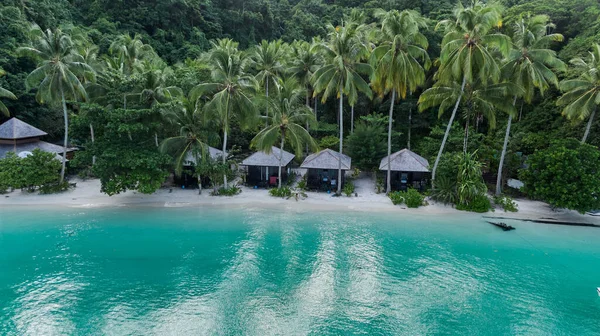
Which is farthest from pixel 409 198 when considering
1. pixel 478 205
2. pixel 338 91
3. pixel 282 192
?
pixel 338 91

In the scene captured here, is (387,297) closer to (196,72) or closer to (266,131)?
(266,131)

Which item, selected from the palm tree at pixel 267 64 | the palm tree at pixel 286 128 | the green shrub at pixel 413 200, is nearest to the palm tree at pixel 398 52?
the palm tree at pixel 286 128

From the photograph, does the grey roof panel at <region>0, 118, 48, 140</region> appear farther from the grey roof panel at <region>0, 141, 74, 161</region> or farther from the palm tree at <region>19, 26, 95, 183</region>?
the palm tree at <region>19, 26, 95, 183</region>

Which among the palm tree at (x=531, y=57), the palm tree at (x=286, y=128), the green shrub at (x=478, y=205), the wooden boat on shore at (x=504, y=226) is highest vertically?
the palm tree at (x=531, y=57)

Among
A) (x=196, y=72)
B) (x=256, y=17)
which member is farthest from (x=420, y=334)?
(x=256, y=17)

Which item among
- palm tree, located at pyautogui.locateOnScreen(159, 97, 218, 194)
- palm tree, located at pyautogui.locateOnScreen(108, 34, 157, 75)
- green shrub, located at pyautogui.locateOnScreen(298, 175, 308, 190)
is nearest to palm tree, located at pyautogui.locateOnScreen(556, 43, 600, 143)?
green shrub, located at pyautogui.locateOnScreen(298, 175, 308, 190)

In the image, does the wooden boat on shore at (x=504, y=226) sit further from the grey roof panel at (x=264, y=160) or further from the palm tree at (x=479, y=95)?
the grey roof panel at (x=264, y=160)
